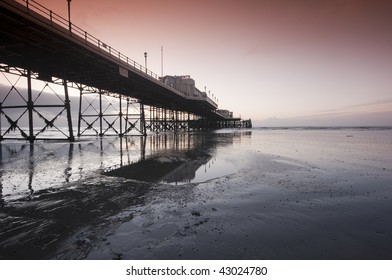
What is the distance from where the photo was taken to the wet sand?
9.89ft

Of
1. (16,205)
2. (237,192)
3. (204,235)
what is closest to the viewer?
(204,235)

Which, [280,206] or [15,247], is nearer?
[15,247]

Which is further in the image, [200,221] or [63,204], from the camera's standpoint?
[63,204]

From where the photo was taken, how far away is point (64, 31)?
49.3ft

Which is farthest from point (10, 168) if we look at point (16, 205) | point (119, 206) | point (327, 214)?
point (327, 214)

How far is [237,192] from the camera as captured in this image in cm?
583

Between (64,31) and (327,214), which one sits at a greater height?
(64,31)

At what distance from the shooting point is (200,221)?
156 inches

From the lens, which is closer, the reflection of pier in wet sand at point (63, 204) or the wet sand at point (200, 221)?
the wet sand at point (200, 221)

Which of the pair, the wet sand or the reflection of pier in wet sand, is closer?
the wet sand

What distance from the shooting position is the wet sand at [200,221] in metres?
3.02
